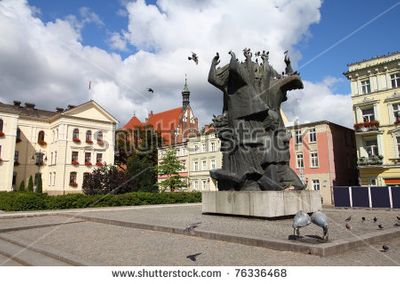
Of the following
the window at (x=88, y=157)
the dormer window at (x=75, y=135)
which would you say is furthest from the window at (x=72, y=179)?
the dormer window at (x=75, y=135)

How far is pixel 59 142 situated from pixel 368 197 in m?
40.7

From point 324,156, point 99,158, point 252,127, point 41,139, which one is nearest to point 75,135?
point 99,158

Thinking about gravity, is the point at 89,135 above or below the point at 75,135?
above

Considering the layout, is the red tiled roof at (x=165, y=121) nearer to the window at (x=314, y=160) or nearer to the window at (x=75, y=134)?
the window at (x=75, y=134)

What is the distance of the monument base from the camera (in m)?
10.5

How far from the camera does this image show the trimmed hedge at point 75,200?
21.6 m

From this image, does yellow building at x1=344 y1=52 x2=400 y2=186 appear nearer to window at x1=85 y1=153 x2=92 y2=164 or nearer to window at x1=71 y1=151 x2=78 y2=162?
window at x1=85 y1=153 x2=92 y2=164

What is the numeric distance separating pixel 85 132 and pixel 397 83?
4137 centimetres

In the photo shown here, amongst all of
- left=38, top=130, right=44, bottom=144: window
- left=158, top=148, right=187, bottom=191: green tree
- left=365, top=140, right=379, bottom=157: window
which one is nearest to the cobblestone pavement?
left=365, top=140, right=379, bottom=157: window

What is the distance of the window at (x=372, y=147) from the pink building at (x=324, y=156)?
14.8 ft

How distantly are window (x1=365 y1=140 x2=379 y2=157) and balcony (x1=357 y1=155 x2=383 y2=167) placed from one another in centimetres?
118

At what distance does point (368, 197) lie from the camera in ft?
79.0

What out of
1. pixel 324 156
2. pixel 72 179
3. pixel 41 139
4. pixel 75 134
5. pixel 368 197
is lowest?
pixel 368 197

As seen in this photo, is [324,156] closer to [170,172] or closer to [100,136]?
[170,172]
